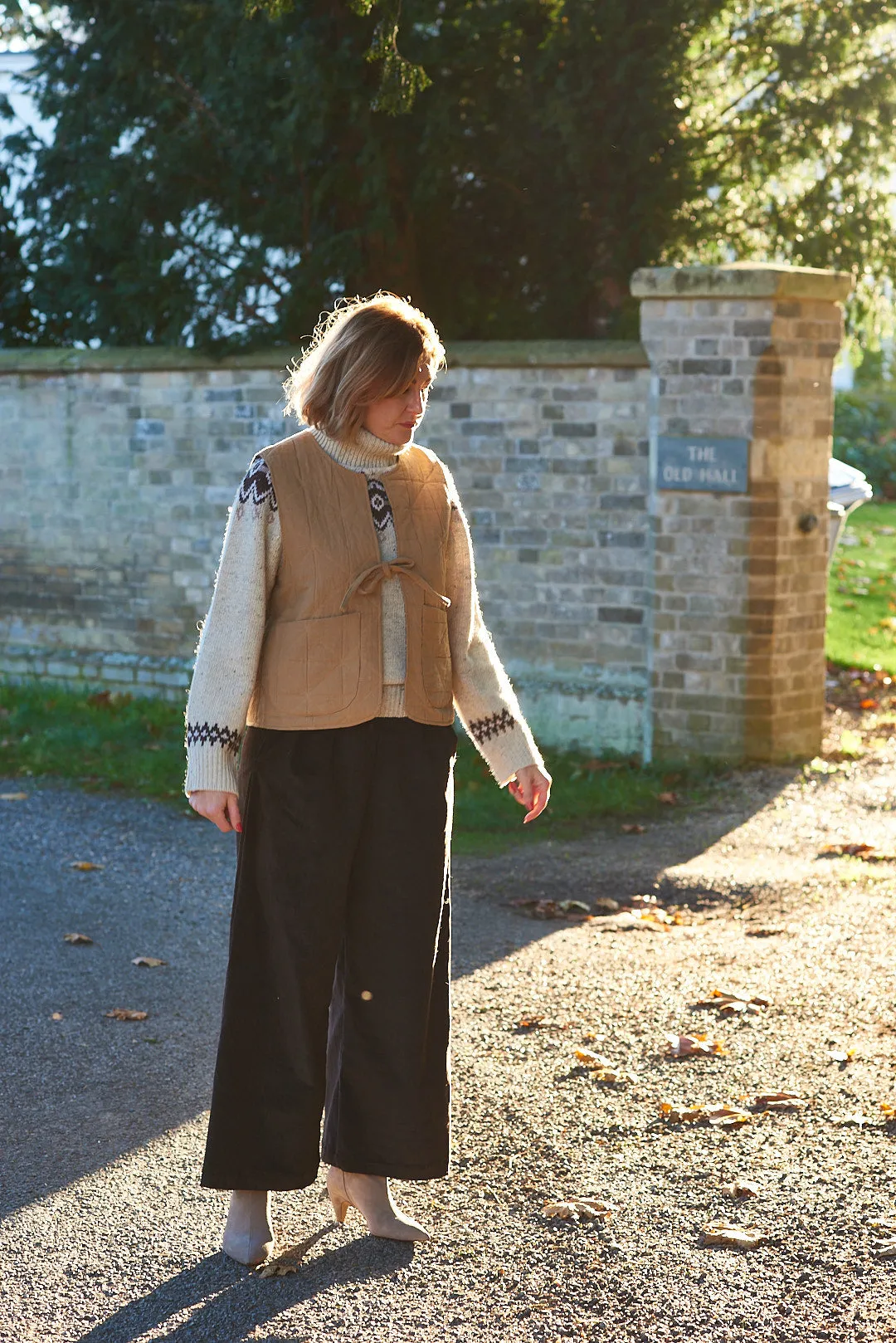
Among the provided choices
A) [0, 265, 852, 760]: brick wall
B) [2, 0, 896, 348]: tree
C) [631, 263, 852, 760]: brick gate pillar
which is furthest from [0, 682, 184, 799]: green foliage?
[631, 263, 852, 760]: brick gate pillar

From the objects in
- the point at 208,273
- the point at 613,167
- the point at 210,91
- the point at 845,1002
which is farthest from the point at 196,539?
the point at 845,1002

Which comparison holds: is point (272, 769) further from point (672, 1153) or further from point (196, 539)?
point (196, 539)

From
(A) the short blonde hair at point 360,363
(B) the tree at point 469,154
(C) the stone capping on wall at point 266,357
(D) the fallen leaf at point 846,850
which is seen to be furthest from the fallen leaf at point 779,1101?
(B) the tree at point 469,154

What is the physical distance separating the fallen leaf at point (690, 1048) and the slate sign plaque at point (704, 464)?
425cm

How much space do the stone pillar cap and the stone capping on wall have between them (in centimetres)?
42

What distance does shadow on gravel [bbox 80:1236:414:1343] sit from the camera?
3.24 metres

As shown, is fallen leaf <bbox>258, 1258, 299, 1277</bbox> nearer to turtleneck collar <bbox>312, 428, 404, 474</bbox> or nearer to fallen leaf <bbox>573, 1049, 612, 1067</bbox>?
fallen leaf <bbox>573, 1049, 612, 1067</bbox>

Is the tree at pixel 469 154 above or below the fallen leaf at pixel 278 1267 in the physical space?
above

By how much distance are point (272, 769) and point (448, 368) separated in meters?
6.28

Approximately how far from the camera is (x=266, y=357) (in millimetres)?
10352

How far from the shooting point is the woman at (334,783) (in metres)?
3.44

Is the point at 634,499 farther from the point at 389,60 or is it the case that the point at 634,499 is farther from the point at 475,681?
the point at 475,681

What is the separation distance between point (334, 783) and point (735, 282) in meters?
5.67

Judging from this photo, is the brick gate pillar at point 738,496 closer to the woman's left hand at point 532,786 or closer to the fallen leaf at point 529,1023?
the fallen leaf at point 529,1023
